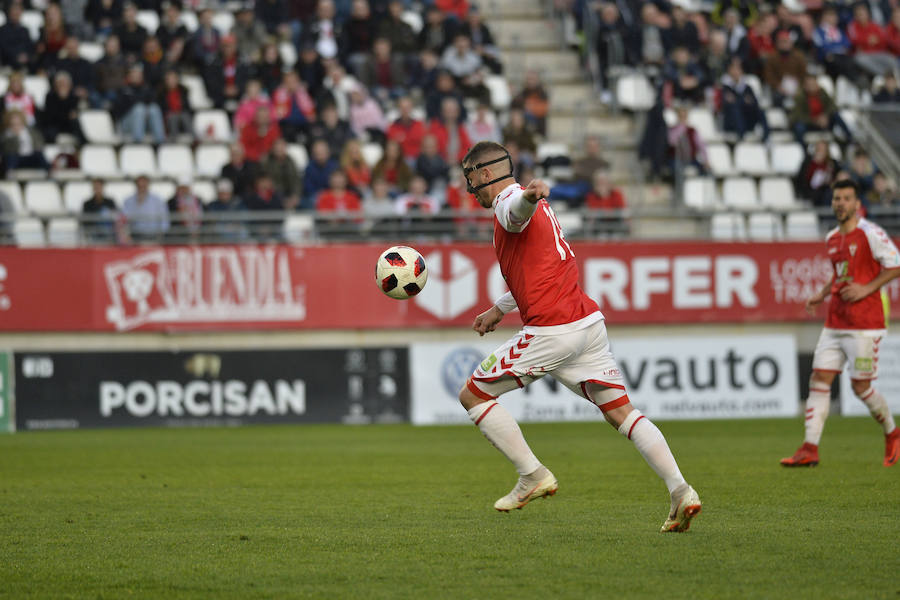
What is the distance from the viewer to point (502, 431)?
8.37 metres

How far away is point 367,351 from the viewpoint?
20.8 meters

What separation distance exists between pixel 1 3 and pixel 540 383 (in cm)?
1260

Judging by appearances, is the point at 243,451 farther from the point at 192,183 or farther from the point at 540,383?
the point at 192,183

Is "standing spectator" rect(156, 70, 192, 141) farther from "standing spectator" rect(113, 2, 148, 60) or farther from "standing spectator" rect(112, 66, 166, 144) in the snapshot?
"standing spectator" rect(113, 2, 148, 60)

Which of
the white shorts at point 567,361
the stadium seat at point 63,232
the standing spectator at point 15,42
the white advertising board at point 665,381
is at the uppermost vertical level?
the standing spectator at point 15,42

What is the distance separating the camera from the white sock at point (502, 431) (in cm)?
838

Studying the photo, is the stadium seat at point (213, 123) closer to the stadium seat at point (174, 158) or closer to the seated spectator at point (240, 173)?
the stadium seat at point (174, 158)

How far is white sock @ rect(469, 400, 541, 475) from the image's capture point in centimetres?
838

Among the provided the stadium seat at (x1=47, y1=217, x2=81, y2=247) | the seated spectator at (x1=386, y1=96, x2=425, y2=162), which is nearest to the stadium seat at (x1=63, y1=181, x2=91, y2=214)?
the stadium seat at (x1=47, y1=217, x2=81, y2=247)

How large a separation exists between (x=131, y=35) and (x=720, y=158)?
1099 cm

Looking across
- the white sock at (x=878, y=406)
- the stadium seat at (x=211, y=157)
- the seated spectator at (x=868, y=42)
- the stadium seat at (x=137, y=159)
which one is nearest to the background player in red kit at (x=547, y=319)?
the white sock at (x=878, y=406)

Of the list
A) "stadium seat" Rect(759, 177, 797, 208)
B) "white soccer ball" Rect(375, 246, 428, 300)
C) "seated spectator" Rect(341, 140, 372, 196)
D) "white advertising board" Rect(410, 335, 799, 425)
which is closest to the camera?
"white soccer ball" Rect(375, 246, 428, 300)

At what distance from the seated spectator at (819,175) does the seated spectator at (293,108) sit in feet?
28.8

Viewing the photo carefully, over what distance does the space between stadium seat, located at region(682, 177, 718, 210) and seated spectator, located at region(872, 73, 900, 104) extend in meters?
5.06
